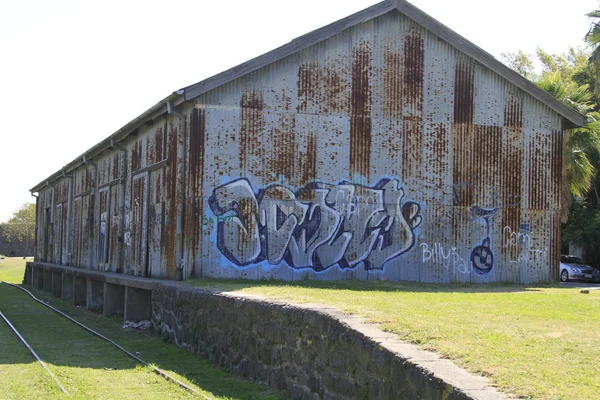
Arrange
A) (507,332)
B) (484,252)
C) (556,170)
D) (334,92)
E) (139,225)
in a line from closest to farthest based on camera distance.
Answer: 1. (507,332)
2. (334,92)
3. (484,252)
4. (556,170)
5. (139,225)

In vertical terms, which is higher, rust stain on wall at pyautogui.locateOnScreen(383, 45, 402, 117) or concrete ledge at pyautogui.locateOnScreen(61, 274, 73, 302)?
rust stain on wall at pyautogui.locateOnScreen(383, 45, 402, 117)

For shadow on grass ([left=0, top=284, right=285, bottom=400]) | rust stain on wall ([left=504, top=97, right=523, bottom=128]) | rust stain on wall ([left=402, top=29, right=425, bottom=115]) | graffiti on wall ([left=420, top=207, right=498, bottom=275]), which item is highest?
rust stain on wall ([left=402, top=29, right=425, bottom=115])

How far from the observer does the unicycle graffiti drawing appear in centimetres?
2073

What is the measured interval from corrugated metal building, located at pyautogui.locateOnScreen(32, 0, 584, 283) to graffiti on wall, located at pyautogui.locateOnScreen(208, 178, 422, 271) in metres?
0.03

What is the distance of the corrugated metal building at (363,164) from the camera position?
19.2m

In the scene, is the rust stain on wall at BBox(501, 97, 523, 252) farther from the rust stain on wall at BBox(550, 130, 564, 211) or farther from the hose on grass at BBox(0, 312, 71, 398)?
the hose on grass at BBox(0, 312, 71, 398)

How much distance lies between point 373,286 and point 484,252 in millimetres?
4101

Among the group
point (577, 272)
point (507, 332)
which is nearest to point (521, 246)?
point (507, 332)

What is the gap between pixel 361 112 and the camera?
2012 cm

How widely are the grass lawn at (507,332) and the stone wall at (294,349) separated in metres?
0.46

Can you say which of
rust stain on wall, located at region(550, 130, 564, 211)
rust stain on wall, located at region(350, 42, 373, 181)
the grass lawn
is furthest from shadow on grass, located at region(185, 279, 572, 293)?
rust stain on wall, located at region(350, 42, 373, 181)

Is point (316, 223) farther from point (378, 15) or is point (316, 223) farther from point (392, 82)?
point (378, 15)

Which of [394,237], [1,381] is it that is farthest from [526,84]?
[1,381]

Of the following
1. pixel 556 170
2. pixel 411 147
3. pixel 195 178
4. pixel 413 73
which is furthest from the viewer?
pixel 556 170
